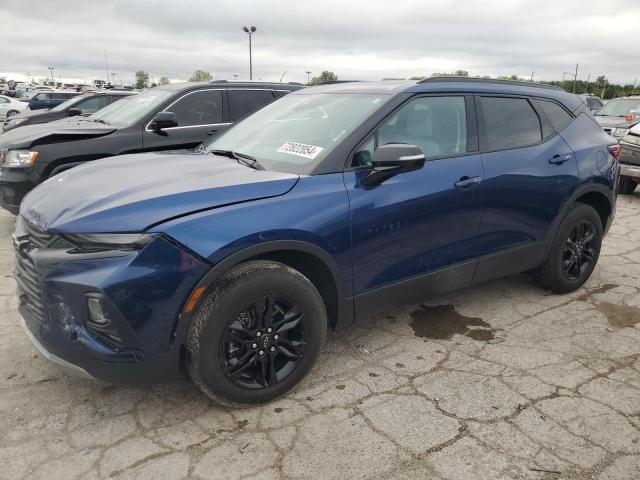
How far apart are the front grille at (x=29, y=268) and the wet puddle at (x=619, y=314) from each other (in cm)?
375

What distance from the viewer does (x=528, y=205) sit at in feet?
12.2

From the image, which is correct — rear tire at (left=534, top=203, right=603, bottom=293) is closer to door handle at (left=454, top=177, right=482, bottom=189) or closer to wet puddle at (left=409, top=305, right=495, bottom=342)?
wet puddle at (left=409, top=305, right=495, bottom=342)

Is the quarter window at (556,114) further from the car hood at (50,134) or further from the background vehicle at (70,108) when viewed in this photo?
the background vehicle at (70,108)

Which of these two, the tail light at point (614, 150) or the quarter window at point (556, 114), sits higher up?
the quarter window at point (556, 114)

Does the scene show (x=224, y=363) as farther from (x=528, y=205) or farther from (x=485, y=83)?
(x=485, y=83)

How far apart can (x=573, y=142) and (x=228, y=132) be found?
2686mm

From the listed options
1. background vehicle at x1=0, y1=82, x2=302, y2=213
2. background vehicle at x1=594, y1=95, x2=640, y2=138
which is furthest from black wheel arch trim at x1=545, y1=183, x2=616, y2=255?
background vehicle at x1=594, y1=95, x2=640, y2=138

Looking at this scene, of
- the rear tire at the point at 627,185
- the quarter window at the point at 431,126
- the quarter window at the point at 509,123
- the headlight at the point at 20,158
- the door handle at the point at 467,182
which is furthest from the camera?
the rear tire at the point at 627,185

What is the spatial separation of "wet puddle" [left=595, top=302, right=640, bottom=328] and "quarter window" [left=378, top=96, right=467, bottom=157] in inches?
70.9

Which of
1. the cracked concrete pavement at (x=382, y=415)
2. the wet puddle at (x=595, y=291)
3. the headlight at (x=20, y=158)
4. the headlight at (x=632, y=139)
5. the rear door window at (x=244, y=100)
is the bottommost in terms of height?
the cracked concrete pavement at (x=382, y=415)

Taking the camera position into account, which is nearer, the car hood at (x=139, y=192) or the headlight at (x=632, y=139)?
the car hood at (x=139, y=192)

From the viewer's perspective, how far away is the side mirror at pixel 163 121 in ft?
18.0

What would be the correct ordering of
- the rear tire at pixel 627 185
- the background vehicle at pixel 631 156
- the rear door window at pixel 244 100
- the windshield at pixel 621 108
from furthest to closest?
1. the windshield at pixel 621 108
2. the rear tire at pixel 627 185
3. the background vehicle at pixel 631 156
4. the rear door window at pixel 244 100

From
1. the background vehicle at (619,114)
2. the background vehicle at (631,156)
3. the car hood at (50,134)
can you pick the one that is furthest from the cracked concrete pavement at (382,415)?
the background vehicle at (619,114)
